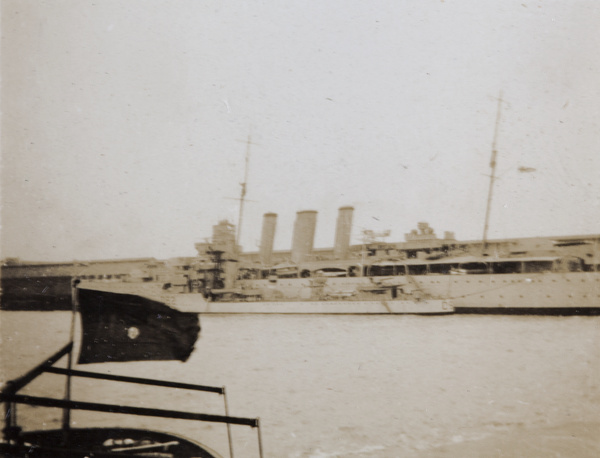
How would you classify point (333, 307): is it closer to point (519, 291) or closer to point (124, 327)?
point (519, 291)

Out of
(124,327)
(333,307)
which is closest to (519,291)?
(333,307)

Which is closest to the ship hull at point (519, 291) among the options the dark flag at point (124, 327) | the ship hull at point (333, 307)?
the ship hull at point (333, 307)

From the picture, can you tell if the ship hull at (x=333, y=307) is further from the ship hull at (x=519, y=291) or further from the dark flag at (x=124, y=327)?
the dark flag at (x=124, y=327)

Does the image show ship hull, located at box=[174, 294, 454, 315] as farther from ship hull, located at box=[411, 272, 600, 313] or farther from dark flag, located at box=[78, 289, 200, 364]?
dark flag, located at box=[78, 289, 200, 364]

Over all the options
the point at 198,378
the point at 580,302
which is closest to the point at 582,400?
the point at 198,378

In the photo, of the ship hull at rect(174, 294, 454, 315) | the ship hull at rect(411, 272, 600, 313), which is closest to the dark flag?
the ship hull at rect(174, 294, 454, 315)

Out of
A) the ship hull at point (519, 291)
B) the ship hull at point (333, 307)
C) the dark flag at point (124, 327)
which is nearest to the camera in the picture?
the dark flag at point (124, 327)

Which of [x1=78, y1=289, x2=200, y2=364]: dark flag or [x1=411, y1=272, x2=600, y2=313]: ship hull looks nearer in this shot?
[x1=78, y1=289, x2=200, y2=364]: dark flag

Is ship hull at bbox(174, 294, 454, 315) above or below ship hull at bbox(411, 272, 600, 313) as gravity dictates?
below
